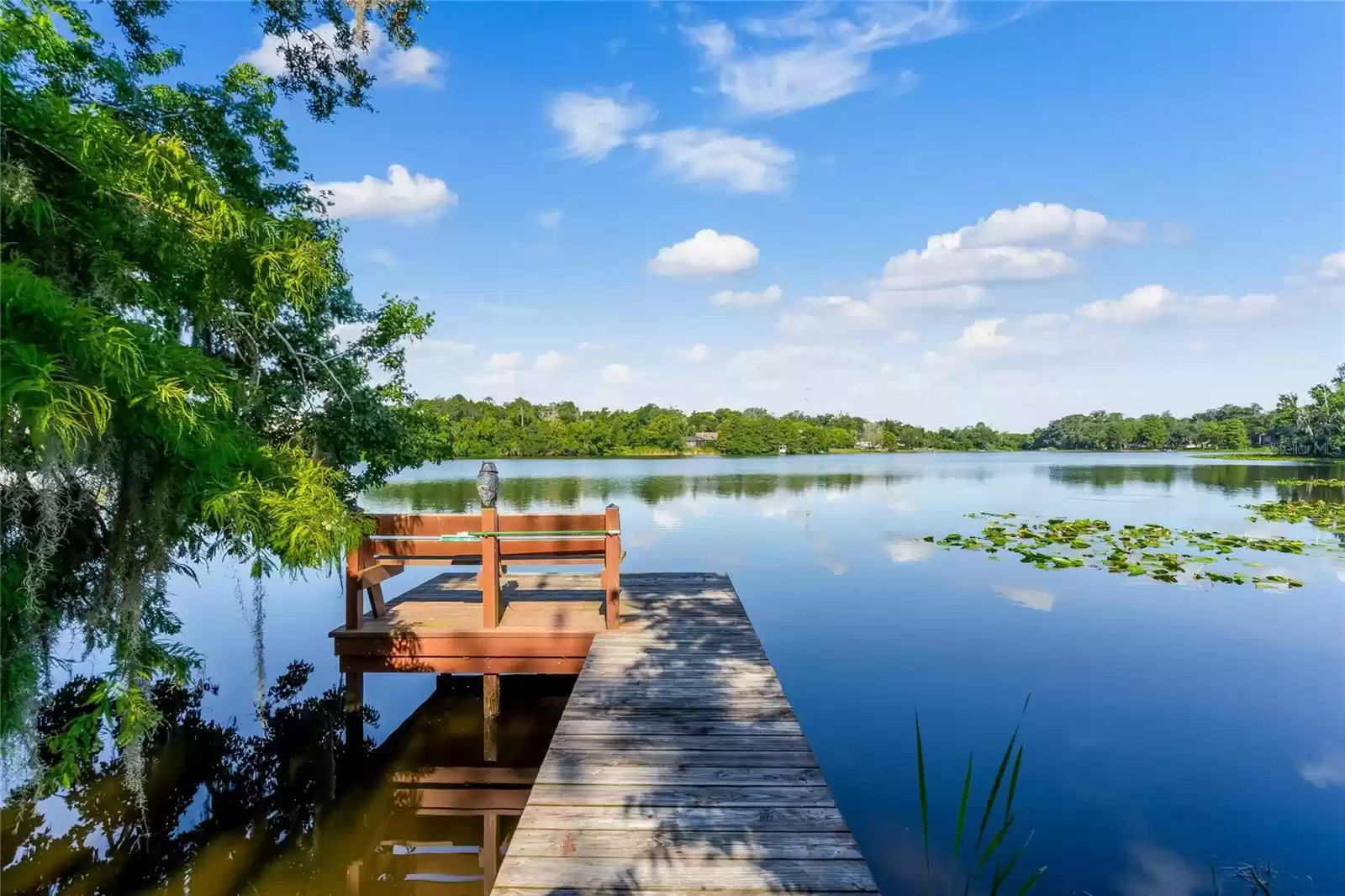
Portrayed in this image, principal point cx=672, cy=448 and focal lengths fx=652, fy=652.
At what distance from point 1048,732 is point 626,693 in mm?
4894

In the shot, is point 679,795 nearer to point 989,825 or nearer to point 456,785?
point 456,785

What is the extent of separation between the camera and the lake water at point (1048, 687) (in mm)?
5176

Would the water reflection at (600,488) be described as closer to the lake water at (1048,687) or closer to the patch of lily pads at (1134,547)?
the lake water at (1048,687)

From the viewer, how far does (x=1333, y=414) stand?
61281 millimetres

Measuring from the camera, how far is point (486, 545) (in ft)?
20.7

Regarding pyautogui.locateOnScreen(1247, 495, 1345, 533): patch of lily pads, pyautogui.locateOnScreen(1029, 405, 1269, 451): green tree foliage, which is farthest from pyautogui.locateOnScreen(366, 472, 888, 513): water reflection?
pyautogui.locateOnScreen(1029, 405, 1269, 451): green tree foliage

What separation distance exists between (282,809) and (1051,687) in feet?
27.6

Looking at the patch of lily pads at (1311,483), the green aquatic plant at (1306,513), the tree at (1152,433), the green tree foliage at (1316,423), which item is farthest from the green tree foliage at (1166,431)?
the green aquatic plant at (1306,513)

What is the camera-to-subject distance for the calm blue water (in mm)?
5184

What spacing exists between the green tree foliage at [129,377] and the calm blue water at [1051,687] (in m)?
3.76

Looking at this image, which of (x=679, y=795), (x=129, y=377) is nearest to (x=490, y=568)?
(x=679, y=795)

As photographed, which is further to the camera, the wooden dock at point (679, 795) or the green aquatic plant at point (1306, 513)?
the green aquatic plant at point (1306, 513)

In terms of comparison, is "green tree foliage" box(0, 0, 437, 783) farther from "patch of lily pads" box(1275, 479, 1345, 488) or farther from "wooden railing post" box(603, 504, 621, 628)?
"patch of lily pads" box(1275, 479, 1345, 488)

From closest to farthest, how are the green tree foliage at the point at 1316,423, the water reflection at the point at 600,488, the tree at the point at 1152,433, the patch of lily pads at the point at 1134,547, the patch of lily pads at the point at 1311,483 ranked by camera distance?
the patch of lily pads at the point at 1134,547
the water reflection at the point at 600,488
the patch of lily pads at the point at 1311,483
the green tree foliage at the point at 1316,423
the tree at the point at 1152,433
